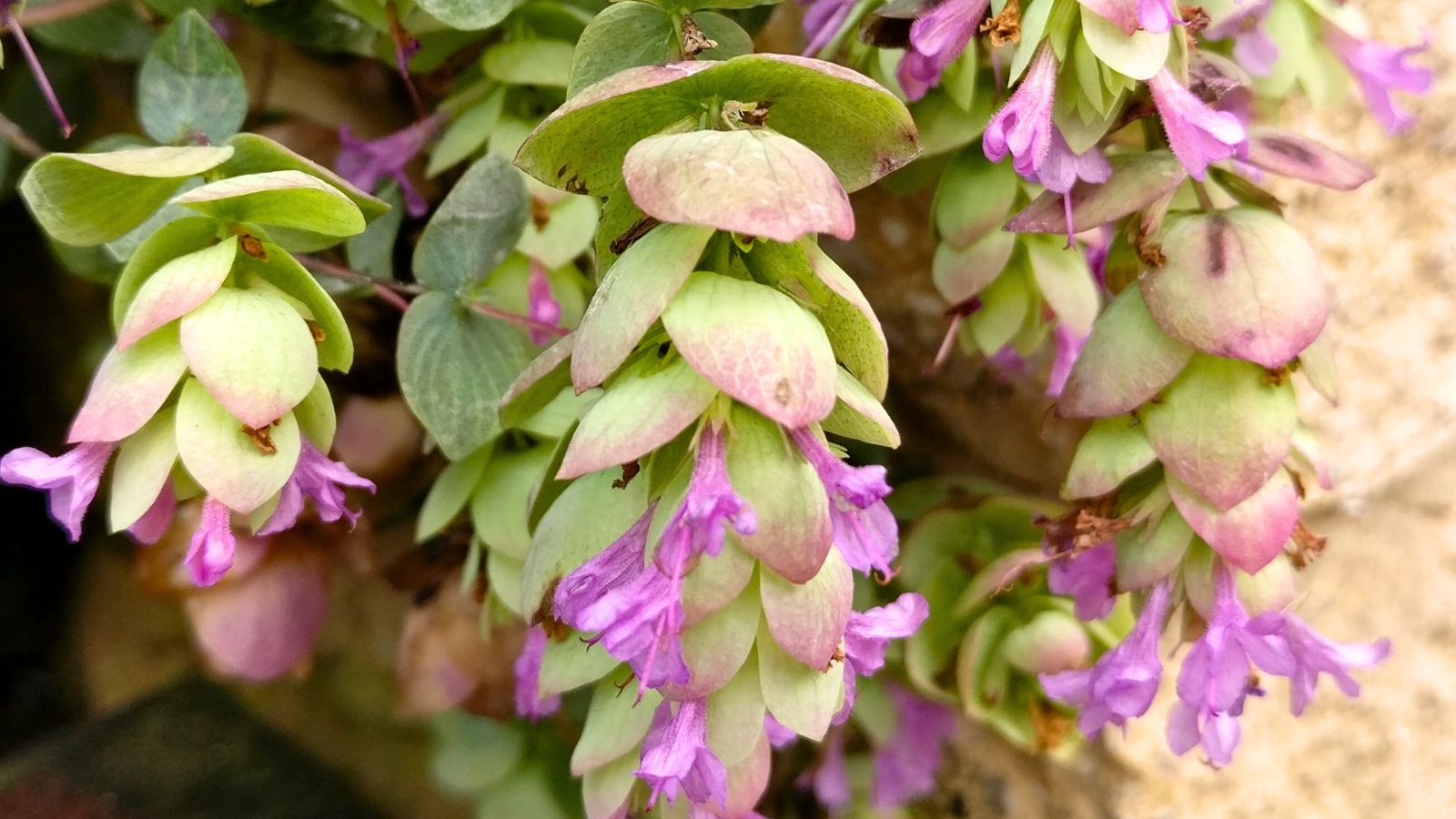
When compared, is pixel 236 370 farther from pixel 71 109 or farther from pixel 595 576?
pixel 71 109

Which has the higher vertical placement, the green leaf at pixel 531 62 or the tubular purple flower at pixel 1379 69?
the green leaf at pixel 531 62

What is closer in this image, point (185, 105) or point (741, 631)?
point (741, 631)

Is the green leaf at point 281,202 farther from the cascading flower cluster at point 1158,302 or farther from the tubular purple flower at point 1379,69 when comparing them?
the tubular purple flower at point 1379,69

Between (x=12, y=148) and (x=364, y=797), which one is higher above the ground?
(x=12, y=148)

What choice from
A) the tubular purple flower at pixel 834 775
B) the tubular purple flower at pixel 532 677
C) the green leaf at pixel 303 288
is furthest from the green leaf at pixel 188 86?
the tubular purple flower at pixel 834 775

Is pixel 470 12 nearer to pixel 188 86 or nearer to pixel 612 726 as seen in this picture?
pixel 188 86

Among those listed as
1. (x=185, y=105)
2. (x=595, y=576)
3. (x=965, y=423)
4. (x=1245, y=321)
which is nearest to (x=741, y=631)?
(x=595, y=576)
